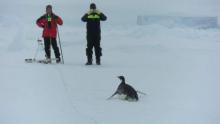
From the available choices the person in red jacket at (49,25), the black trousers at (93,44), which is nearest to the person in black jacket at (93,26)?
the black trousers at (93,44)

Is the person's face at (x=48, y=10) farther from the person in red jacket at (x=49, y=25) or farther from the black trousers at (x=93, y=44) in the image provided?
the black trousers at (x=93, y=44)

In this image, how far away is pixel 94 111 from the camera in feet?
21.1

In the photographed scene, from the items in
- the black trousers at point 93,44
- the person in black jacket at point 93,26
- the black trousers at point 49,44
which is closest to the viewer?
the person in black jacket at point 93,26

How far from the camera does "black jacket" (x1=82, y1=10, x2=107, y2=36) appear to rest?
10.5 m

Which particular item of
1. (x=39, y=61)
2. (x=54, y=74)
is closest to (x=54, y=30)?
(x=39, y=61)

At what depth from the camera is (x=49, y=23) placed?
35.4ft

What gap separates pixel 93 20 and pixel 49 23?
770 millimetres

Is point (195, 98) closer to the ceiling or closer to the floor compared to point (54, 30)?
closer to the floor

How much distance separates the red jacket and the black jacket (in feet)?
1.56

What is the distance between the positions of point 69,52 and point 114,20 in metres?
7.82

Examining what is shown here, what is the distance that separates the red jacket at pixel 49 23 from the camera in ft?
35.3

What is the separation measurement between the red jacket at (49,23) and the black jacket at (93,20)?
1.56 feet

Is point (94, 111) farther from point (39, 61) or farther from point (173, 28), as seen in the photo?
point (173, 28)

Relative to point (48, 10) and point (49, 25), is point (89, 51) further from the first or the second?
point (48, 10)
